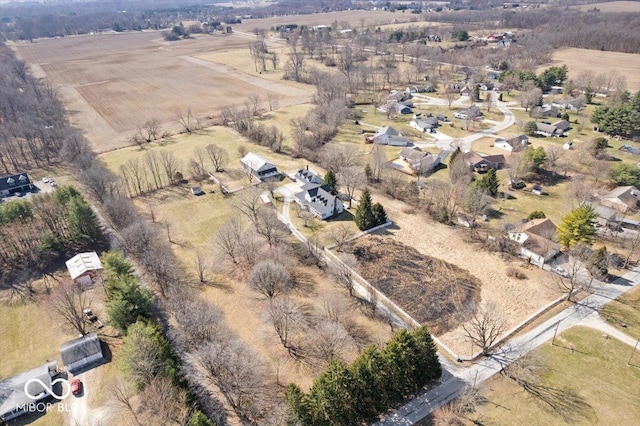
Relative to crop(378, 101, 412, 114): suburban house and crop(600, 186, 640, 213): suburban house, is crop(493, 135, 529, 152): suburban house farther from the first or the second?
crop(378, 101, 412, 114): suburban house

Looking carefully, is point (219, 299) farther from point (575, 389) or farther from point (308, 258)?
point (575, 389)

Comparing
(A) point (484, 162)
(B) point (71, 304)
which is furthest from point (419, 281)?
(A) point (484, 162)

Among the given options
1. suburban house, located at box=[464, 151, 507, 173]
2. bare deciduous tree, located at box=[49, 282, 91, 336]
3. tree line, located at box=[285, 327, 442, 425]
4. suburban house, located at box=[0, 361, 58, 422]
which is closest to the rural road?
tree line, located at box=[285, 327, 442, 425]

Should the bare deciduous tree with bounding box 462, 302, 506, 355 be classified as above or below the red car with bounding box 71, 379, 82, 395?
below

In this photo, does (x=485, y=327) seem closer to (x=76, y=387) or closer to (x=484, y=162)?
(x=76, y=387)

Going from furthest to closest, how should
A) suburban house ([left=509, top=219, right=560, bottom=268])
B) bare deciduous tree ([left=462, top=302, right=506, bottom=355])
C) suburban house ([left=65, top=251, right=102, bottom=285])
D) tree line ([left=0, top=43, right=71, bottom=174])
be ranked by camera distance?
tree line ([left=0, top=43, right=71, bottom=174]) → suburban house ([left=509, top=219, right=560, bottom=268]) → suburban house ([left=65, top=251, right=102, bottom=285]) → bare deciduous tree ([left=462, top=302, right=506, bottom=355])

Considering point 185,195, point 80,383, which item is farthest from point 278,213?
point 80,383
